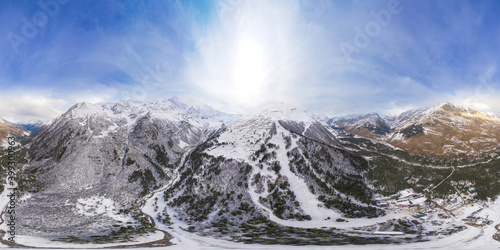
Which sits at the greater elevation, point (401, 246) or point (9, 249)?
point (9, 249)

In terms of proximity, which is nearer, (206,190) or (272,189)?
(272,189)

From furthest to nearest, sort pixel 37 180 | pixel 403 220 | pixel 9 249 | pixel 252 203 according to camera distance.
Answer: pixel 37 180 → pixel 252 203 → pixel 403 220 → pixel 9 249

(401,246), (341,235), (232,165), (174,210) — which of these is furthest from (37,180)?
(401,246)

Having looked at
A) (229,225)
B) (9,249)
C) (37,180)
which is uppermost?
(37,180)

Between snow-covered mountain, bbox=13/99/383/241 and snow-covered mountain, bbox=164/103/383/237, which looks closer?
snow-covered mountain, bbox=13/99/383/241

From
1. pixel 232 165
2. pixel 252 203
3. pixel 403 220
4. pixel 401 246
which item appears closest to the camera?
pixel 401 246

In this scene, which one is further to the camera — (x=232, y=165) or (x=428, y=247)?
(x=232, y=165)

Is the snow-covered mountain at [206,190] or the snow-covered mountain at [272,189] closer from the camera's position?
the snow-covered mountain at [206,190]

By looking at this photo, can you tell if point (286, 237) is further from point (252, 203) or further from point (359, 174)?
point (359, 174)

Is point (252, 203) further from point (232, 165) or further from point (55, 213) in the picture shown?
point (55, 213)

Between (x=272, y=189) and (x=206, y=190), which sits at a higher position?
(x=272, y=189)
